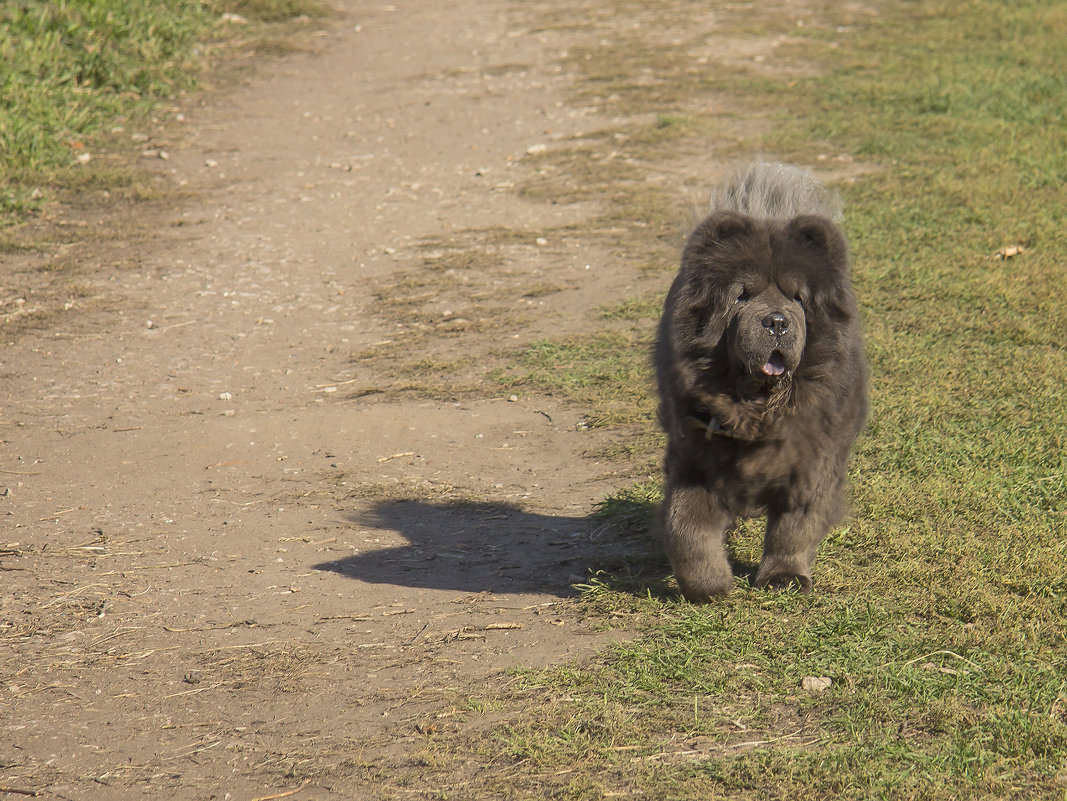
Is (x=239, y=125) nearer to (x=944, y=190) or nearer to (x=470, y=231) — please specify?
(x=470, y=231)

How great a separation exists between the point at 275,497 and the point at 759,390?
280 centimetres

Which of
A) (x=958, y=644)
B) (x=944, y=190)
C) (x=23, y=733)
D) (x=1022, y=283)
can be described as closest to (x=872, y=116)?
(x=944, y=190)

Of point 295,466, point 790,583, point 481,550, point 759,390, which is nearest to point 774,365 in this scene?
point 759,390

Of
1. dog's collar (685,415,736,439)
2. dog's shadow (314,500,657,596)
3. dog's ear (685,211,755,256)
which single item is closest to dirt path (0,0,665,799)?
dog's shadow (314,500,657,596)

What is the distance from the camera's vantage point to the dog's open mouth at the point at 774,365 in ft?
13.6

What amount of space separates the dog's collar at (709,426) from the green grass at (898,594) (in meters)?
0.72

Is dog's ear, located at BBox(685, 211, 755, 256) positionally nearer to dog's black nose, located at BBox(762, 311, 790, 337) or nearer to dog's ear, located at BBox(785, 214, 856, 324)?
dog's ear, located at BBox(785, 214, 856, 324)

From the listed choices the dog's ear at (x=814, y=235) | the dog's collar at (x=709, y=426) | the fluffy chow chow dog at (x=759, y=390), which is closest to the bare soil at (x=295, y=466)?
the fluffy chow chow dog at (x=759, y=390)

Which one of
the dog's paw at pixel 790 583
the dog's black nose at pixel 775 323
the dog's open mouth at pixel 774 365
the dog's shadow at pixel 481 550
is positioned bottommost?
the dog's shadow at pixel 481 550

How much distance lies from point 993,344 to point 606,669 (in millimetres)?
4101

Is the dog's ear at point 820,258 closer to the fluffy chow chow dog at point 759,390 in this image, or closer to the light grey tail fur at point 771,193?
the fluffy chow chow dog at point 759,390

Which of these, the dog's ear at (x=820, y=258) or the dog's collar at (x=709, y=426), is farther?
the dog's collar at (x=709, y=426)

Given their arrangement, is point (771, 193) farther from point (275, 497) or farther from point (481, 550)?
point (275, 497)

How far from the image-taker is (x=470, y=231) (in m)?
9.80
